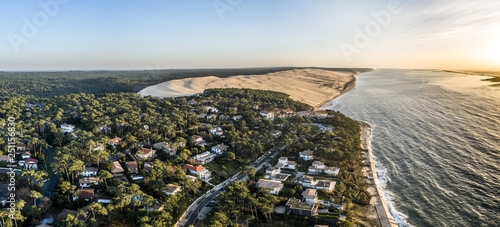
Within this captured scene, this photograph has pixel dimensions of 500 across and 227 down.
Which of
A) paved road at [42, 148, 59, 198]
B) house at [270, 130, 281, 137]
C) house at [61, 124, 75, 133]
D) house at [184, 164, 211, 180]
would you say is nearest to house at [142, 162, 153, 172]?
house at [184, 164, 211, 180]

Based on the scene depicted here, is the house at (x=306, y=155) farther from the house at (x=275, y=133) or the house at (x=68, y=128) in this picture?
the house at (x=68, y=128)

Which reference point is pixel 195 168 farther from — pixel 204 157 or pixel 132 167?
pixel 132 167

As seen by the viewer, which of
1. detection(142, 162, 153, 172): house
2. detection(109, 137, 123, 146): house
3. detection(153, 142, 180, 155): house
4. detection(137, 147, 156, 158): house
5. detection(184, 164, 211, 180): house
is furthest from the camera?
detection(109, 137, 123, 146): house

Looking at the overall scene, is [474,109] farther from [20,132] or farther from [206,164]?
[20,132]

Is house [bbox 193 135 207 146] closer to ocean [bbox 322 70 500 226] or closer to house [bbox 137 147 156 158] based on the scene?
house [bbox 137 147 156 158]

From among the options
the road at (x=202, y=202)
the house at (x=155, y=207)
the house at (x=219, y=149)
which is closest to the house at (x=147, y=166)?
the house at (x=155, y=207)

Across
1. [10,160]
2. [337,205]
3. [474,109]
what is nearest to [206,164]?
[337,205]

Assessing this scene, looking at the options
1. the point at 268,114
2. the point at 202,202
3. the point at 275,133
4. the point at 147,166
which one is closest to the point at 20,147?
the point at 147,166
